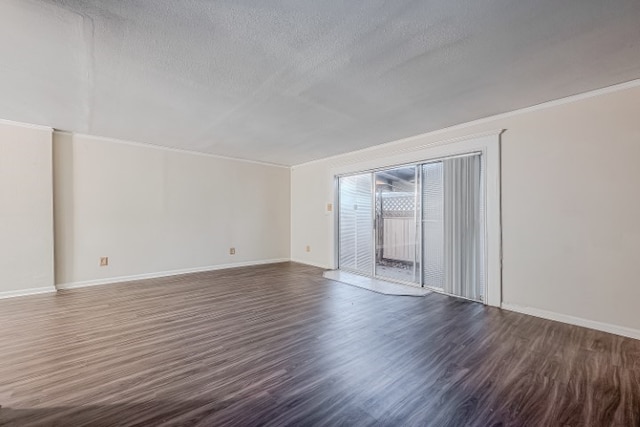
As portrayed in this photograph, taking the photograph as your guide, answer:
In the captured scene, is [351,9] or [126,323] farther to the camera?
[126,323]

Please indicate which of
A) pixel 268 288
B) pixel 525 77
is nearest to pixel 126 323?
pixel 268 288

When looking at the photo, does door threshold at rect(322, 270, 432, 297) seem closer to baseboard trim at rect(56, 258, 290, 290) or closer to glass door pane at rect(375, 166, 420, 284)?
glass door pane at rect(375, 166, 420, 284)

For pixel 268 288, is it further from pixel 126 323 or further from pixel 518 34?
pixel 518 34

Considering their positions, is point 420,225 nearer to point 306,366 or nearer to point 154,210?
point 306,366

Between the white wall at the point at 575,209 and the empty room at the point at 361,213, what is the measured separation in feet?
0.06

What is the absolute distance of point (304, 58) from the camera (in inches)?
86.0

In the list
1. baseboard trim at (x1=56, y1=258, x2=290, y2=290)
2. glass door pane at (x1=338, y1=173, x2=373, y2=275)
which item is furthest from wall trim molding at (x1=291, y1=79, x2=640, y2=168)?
baseboard trim at (x1=56, y1=258, x2=290, y2=290)

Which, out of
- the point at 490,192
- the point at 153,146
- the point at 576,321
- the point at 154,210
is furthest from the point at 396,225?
the point at 153,146

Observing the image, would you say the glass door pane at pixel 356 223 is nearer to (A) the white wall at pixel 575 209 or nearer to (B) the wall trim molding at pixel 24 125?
(A) the white wall at pixel 575 209

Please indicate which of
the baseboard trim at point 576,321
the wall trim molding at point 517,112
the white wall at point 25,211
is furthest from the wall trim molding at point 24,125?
the baseboard trim at point 576,321

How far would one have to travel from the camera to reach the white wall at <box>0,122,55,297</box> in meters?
3.77

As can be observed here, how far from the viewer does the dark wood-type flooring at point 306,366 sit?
1634 millimetres

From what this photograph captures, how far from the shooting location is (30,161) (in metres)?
3.92

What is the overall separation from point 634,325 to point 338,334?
2.74m
